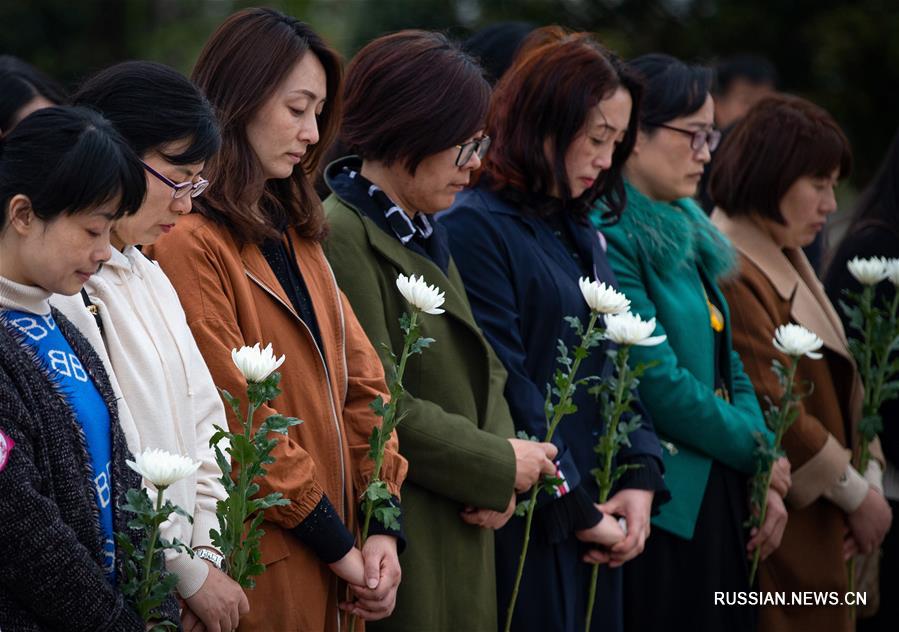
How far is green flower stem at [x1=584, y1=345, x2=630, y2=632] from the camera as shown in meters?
3.46

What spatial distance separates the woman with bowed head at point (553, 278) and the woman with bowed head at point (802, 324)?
767 mm

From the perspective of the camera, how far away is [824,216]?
15.9ft

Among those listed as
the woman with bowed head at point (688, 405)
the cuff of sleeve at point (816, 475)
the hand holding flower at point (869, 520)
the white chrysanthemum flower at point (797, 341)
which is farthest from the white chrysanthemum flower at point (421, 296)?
the hand holding flower at point (869, 520)

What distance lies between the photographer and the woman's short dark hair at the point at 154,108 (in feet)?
8.85

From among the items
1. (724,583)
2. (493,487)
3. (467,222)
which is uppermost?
(467,222)

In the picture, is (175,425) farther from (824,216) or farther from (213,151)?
(824,216)

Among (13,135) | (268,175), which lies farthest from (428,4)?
(13,135)

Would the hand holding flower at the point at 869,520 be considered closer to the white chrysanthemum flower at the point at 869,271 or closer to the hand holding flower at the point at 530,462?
the white chrysanthemum flower at the point at 869,271

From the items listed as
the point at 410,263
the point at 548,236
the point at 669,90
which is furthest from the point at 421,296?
the point at 669,90

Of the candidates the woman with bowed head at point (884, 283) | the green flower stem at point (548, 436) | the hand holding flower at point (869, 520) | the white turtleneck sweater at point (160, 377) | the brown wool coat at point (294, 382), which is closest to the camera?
the white turtleneck sweater at point (160, 377)

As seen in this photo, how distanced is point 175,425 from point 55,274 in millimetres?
449

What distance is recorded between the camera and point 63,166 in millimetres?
2352

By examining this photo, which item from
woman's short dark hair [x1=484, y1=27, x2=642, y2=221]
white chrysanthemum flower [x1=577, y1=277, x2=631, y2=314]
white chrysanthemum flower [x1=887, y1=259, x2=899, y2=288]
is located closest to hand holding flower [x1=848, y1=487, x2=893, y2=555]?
white chrysanthemum flower [x1=887, y1=259, x2=899, y2=288]

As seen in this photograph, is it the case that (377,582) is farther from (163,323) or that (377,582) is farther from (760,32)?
(760,32)
